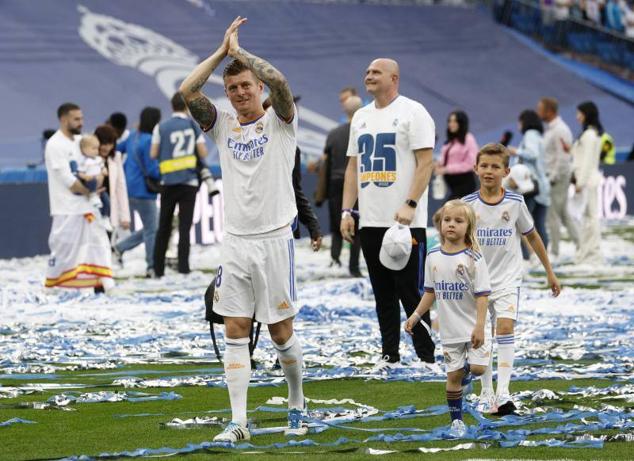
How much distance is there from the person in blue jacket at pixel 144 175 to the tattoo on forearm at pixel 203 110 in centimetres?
1067

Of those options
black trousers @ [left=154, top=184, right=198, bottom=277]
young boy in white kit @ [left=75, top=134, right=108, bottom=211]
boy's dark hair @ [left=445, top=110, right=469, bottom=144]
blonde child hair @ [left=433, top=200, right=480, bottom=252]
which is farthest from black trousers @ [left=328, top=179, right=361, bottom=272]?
blonde child hair @ [left=433, top=200, right=480, bottom=252]

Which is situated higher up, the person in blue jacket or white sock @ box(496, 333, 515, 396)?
the person in blue jacket

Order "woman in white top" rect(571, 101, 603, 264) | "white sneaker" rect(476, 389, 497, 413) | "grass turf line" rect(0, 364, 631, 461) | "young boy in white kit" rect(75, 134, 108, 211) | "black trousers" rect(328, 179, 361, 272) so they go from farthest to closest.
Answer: "woman in white top" rect(571, 101, 603, 264)
"black trousers" rect(328, 179, 361, 272)
"young boy in white kit" rect(75, 134, 108, 211)
"white sneaker" rect(476, 389, 497, 413)
"grass turf line" rect(0, 364, 631, 461)

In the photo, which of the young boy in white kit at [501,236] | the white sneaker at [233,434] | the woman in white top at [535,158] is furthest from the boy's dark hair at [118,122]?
the white sneaker at [233,434]

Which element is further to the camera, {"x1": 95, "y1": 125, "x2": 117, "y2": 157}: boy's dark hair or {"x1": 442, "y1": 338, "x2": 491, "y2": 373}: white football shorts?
{"x1": 95, "y1": 125, "x2": 117, "y2": 157}: boy's dark hair

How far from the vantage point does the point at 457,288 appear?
26.7ft

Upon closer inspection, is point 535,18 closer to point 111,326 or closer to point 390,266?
point 111,326

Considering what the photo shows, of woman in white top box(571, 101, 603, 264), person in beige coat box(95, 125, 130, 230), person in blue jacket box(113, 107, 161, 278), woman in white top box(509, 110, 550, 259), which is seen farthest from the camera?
woman in white top box(571, 101, 603, 264)

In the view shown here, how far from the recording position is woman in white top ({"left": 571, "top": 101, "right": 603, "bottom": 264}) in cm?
1978

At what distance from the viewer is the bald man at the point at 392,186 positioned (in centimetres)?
1039

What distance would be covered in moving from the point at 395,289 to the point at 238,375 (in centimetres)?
302

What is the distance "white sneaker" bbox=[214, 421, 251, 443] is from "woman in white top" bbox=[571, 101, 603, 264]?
502 inches

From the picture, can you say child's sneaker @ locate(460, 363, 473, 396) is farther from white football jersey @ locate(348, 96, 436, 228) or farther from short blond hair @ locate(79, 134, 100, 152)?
short blond hair @ locate(79, 134, 100, 152)

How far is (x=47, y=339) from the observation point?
12.5 meters
